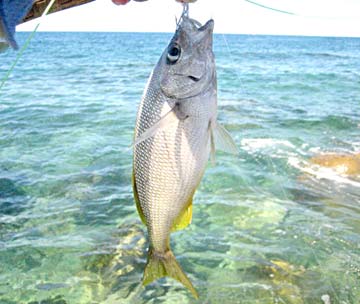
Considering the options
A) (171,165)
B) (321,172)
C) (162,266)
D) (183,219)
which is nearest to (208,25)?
(171,165)

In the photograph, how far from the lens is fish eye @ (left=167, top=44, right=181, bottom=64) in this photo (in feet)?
7.26

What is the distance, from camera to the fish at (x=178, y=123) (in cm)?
222

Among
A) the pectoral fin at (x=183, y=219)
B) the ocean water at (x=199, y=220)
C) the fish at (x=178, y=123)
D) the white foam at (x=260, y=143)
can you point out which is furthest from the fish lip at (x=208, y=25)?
the white foam at (x=260, y=143)

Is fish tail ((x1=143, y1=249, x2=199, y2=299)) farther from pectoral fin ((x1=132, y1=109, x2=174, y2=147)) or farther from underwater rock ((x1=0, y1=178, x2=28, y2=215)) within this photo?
underwater rock ((x1=0, y1=178, x2=28, y2=215))

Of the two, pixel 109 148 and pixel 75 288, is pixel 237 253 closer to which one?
pixel 75 288

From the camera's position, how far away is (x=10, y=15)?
10.5ft

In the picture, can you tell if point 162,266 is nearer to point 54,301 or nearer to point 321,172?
point 54,301

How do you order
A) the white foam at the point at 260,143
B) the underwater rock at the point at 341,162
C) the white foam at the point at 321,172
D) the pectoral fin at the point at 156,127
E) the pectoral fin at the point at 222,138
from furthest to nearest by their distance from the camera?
the white foam at the point at 260,143, the underwater rock at the point at 341,162, the white foam at the point at 321,172, the pectoral fin at the point at 222,138, the pectoral fin at the point at 156,127

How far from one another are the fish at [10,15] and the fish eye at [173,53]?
1.55 meters

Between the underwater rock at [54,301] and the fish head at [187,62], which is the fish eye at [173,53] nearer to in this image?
the fish head at [187,62]

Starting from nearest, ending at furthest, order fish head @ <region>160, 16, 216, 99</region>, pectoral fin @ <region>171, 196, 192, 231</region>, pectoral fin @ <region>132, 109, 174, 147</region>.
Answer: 1. pectoral fin @ <region>132, 109, 174, 147</region>
2. fish head @ <region>160, 16, 216, 99</region>
3. pectoral fin @ <region>171, 196, 192, 231</region>

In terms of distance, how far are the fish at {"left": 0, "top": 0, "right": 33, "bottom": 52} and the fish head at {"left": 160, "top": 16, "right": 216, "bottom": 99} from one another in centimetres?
155

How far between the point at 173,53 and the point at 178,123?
35 centimetres

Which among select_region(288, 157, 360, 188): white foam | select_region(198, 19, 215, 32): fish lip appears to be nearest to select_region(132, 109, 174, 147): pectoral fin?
select_region(198, 19, 215, 32): fish lip
